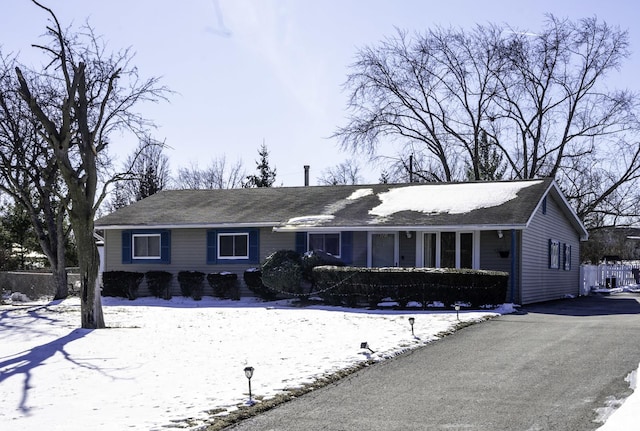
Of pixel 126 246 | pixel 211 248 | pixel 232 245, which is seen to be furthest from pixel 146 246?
pixel 232 245

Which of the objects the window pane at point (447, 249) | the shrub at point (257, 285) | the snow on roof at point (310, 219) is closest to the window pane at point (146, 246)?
the shrub at point (257, 285)

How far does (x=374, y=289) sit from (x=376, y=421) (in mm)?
12405

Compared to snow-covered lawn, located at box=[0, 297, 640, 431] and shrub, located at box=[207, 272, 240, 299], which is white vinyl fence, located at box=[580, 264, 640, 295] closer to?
shrub, located at box=[207, 272, 240, 299]

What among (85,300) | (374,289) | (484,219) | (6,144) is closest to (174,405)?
(85,300)

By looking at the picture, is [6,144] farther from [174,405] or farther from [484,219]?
[174,405]

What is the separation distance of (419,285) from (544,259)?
7253mm

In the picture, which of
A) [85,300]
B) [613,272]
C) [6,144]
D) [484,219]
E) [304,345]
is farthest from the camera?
[613,272]

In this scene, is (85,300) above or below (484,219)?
below

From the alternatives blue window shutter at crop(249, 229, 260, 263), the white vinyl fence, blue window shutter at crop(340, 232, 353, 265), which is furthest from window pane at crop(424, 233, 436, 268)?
the white vinyl fence

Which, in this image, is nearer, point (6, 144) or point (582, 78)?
point (6, 144)

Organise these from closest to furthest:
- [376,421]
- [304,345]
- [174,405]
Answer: [376,421] → [174,405] → [304,345]

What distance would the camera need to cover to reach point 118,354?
459 inches

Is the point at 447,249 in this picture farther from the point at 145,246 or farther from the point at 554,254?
the point at 145,246

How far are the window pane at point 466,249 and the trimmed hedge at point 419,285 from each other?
316cm
